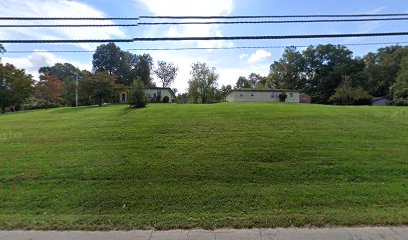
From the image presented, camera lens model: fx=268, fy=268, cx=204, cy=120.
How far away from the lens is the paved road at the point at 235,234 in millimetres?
Answer: 4691

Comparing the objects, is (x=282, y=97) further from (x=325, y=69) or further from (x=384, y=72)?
(x=384, y=72)

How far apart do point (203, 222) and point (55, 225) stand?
Result: 2.86 m

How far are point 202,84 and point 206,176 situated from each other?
1827 inches

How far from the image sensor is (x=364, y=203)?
6.00 metres

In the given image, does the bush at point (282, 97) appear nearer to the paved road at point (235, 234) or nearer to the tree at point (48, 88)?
the tree at point (48, 88)

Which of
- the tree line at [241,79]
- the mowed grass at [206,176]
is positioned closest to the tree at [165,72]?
the tree line at [241,79]

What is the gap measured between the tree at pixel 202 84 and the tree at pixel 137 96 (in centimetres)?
2885

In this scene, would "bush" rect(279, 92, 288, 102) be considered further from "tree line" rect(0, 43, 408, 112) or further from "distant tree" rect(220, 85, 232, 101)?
"distant tree" rect(220, 85, 232, 101)

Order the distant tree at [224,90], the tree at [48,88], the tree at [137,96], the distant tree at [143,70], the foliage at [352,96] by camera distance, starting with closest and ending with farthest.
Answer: the tree at [137,96]
the tree at [48,88]
the foliage at [352,96]
the distant tree at [224,90]
the distant tree at [143,70]

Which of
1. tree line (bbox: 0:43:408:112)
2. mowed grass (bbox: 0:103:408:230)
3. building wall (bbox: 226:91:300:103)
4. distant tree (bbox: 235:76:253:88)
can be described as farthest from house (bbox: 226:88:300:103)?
mowed grass (bbox: 0:103:408:230)

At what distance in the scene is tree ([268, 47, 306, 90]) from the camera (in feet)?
225

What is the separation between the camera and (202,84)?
175 feet

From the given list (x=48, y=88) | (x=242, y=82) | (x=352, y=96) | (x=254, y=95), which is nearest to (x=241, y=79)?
(x=242, y=82)

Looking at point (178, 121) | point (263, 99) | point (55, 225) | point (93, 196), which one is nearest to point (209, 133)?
point (178, 121)
